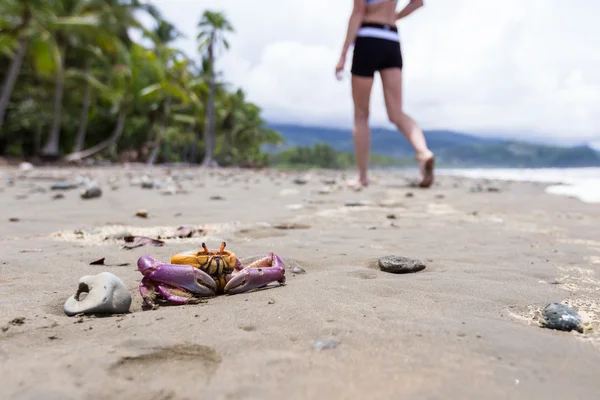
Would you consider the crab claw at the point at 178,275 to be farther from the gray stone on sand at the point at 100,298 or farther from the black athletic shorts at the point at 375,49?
the black athletic shorts at the point at 375,49

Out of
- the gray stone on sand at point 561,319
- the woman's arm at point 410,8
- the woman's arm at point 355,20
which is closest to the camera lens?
the gray stone on sand at point 561,319

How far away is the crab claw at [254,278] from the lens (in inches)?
75.5

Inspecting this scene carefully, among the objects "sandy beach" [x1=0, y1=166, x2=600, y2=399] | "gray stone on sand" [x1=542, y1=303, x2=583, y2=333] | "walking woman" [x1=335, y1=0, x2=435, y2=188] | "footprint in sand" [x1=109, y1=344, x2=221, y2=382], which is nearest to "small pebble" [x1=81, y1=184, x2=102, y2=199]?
"sandy beach" [x1=0, y1=166, x2=600, y2=399]

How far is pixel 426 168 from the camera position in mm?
6305

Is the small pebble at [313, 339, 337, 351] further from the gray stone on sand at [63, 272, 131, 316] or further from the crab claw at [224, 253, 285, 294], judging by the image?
the gray stone on sand at [63, 272, 131, 316]

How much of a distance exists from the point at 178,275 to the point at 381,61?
481cm

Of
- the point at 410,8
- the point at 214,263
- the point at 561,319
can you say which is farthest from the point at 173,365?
the point at 410,8

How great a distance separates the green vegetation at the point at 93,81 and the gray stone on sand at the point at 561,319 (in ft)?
75.1

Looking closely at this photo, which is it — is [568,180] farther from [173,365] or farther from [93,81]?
[93,81]

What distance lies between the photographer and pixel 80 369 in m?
1.18

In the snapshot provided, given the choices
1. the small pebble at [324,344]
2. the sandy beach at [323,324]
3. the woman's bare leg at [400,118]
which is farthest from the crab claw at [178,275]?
the woman's bare leg at [400,118]

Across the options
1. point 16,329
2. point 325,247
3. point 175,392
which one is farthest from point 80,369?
point 325,247

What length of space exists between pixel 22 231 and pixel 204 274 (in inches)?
80.0

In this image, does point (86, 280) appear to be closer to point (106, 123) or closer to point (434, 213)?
point (434, 213)
